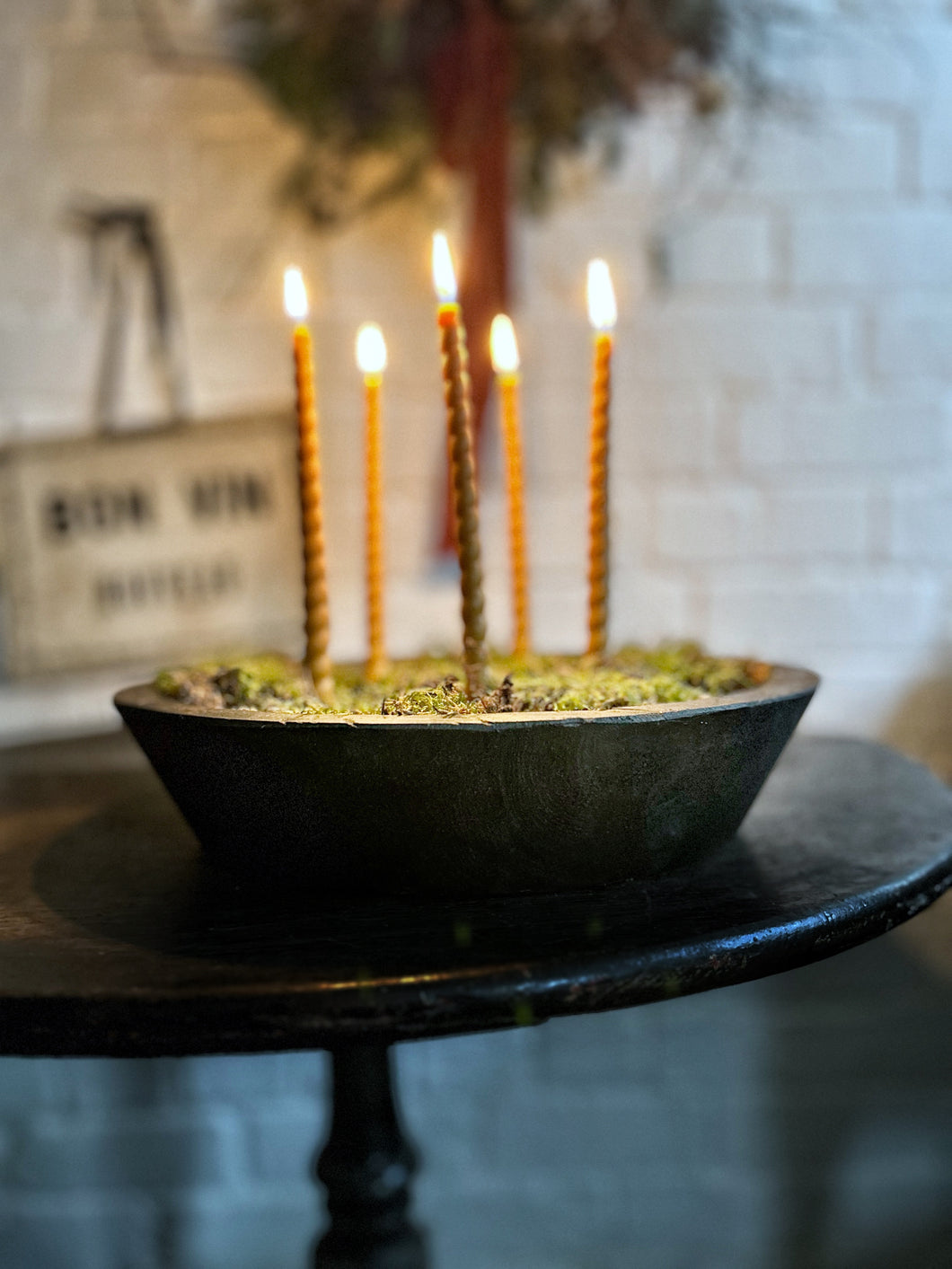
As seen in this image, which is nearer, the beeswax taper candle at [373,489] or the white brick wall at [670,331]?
the beeswax taper candle at [373,489]

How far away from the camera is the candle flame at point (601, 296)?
69cm

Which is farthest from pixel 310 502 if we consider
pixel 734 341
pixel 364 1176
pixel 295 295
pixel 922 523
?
pixel 922 523

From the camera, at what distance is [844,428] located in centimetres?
159

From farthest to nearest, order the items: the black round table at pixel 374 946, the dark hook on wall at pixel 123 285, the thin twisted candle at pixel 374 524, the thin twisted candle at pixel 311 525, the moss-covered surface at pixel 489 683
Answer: the dark hook on wall at pixel 123 285, the thin twisted candle at pixel 374 524, the thin twisted candle at pixel 311 525, the moss-covered surface at pixel 489 683, the black round table at pixel 374 946

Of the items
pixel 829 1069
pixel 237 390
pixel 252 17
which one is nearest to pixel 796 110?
pixel 252 17

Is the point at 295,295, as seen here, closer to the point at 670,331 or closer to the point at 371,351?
the point at 371,351

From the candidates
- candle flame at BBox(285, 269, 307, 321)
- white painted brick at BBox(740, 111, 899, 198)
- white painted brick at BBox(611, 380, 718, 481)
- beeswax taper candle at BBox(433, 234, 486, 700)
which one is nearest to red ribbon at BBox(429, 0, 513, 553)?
white painted brick at BBox(611, 380, 718, 481)

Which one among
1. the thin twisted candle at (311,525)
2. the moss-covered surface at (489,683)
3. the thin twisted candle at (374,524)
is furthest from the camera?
the thin twisted candle at (374,524)

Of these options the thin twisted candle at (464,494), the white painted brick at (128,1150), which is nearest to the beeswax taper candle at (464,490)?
the thin twisted candle at (464,494)

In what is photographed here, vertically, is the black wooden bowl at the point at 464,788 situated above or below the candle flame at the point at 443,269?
below

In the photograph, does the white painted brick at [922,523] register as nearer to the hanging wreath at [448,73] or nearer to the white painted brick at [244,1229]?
the hanging wreath at [448,73]

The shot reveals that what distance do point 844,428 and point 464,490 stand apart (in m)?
1.16

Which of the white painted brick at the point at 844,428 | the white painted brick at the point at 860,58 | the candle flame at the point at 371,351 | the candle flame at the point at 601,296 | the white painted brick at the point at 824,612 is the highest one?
the white painted brick at the point at 860,58

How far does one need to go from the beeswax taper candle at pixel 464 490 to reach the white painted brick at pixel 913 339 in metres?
1.18
